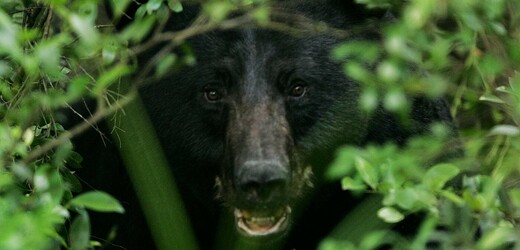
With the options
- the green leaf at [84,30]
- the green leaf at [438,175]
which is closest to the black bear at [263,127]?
the green leaf at [438,175]

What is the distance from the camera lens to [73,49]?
4.16m

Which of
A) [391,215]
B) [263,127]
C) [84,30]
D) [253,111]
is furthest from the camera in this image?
[253,111]

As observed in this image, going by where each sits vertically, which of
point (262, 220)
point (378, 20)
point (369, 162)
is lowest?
point (262, 220)

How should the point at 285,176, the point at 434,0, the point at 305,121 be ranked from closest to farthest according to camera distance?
the point at 434,0
the point at 285,176
the point at 305,121

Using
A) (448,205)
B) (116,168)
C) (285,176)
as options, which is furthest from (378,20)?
(448,205)

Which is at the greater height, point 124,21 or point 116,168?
point 124,21

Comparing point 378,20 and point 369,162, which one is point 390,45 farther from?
point 378,20

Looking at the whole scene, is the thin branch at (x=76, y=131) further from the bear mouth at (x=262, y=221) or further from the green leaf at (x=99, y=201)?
the bear mouth at (x=262, y=221)

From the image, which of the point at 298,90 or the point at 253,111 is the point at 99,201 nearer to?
the point at 253,111

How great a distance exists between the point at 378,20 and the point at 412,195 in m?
1.92

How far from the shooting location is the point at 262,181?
4.40 m

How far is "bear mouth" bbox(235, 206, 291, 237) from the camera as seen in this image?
4.66 m

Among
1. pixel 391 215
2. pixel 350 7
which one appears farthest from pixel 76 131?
pixel 350 7

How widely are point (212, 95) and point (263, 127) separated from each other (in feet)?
1.78
